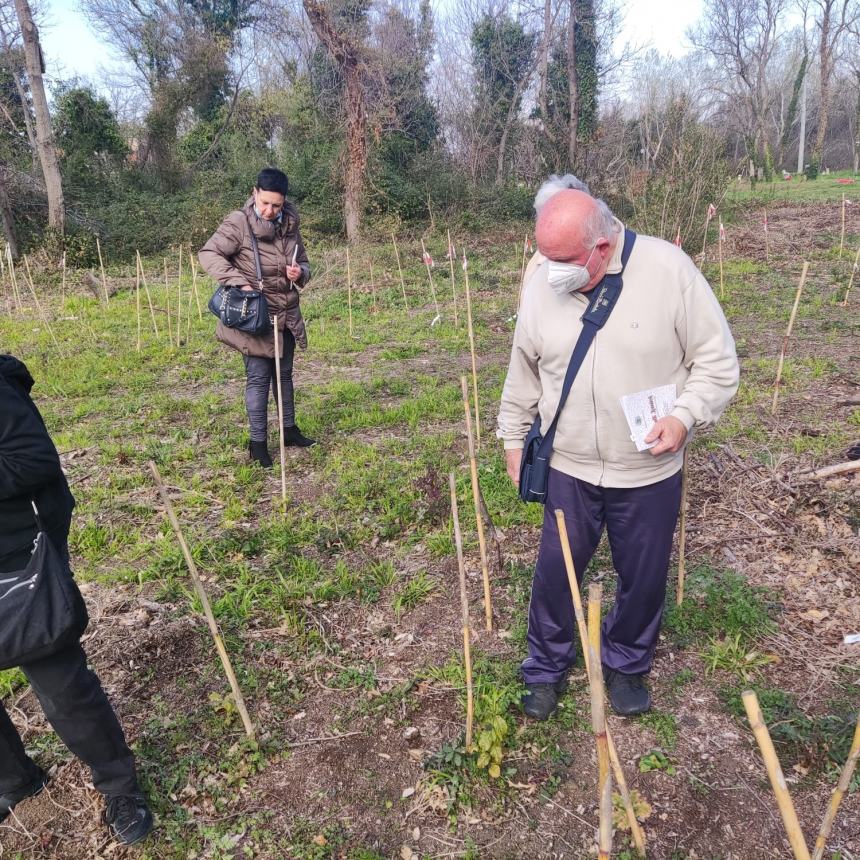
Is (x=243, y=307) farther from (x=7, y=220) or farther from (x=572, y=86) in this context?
(x=572, y=86)

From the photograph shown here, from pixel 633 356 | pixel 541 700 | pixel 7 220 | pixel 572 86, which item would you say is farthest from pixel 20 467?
pixel 572 86

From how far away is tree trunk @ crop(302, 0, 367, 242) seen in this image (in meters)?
13.1

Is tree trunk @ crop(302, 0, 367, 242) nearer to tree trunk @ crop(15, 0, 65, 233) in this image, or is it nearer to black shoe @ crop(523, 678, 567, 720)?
tree trunk @ crop(15, 0, 65, 233)

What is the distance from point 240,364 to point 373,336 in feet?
6.20

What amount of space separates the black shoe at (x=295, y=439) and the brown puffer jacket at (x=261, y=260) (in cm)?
76

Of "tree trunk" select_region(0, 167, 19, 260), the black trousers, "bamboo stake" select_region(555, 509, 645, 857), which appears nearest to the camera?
"bamboo stake" select_region(555, 509, 645, 857)

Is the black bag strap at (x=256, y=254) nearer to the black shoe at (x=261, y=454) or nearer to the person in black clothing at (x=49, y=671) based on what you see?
the black shoe at (x=261, y=454)

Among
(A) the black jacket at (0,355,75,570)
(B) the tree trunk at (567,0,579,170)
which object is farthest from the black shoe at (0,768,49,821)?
(B) the tree trunk at (567,0,579,170)

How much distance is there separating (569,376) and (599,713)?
1.13 metres

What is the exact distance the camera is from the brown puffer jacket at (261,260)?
431 centimetres

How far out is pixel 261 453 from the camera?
4.82 meters

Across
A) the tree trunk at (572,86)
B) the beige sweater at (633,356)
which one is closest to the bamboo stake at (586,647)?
the beige sweater at (633,356)

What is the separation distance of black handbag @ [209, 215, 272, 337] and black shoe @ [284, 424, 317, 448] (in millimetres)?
1006

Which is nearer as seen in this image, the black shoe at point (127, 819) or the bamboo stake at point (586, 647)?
the bamboo stake at point (586, 647)
